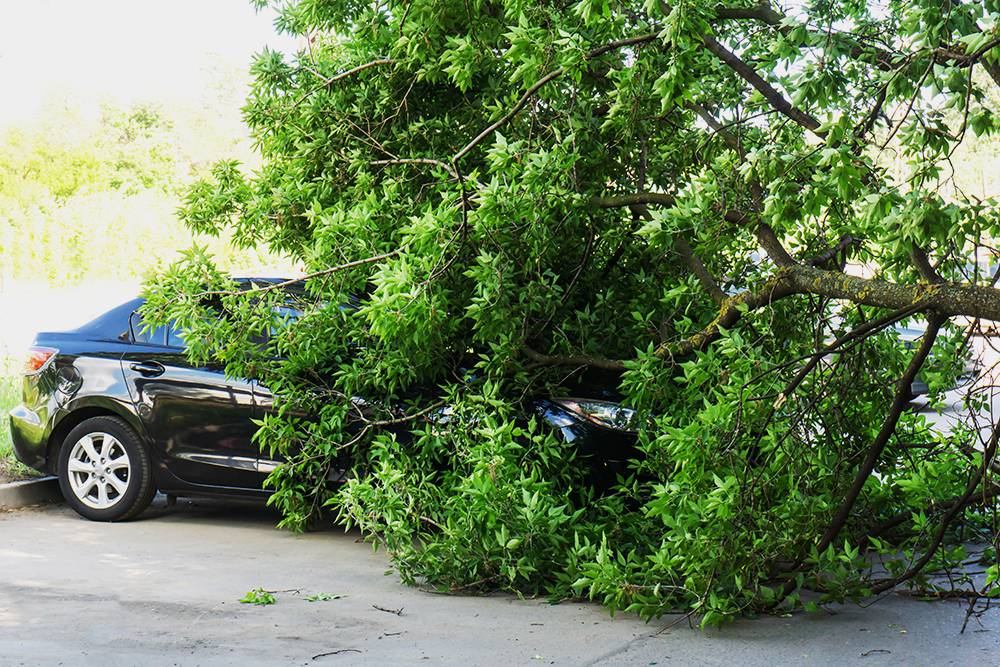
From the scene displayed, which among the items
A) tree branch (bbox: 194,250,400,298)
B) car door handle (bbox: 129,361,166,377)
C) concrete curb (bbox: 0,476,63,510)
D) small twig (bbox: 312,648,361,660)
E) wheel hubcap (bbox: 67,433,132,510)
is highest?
tree branch (bbox: 194,250,400,298)

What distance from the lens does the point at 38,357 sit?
884 centimetres

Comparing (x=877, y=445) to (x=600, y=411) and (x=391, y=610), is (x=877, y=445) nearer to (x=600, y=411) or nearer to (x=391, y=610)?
(x=600, y=411)

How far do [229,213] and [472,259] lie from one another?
2.58 meters

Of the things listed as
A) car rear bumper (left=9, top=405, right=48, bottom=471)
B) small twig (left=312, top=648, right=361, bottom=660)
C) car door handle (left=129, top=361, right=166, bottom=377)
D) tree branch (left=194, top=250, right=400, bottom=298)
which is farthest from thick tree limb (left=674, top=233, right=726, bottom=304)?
car rear bumper (left=9, top=405, right=48, bottom=471)

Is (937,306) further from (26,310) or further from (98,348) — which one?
(26,310)

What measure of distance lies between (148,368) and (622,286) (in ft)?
11.7

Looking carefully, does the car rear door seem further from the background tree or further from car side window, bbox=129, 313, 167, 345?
the background tree

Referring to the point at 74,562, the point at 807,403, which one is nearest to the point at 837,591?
the point at 807,403

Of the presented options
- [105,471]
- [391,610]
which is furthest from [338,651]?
[105,471]

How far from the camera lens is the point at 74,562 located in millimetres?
7359

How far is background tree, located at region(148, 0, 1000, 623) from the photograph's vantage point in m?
5.72

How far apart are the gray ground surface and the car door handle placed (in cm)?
144

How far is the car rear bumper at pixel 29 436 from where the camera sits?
8.80m

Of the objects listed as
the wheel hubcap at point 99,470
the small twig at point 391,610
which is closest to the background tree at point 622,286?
the small twig at point 391,610
